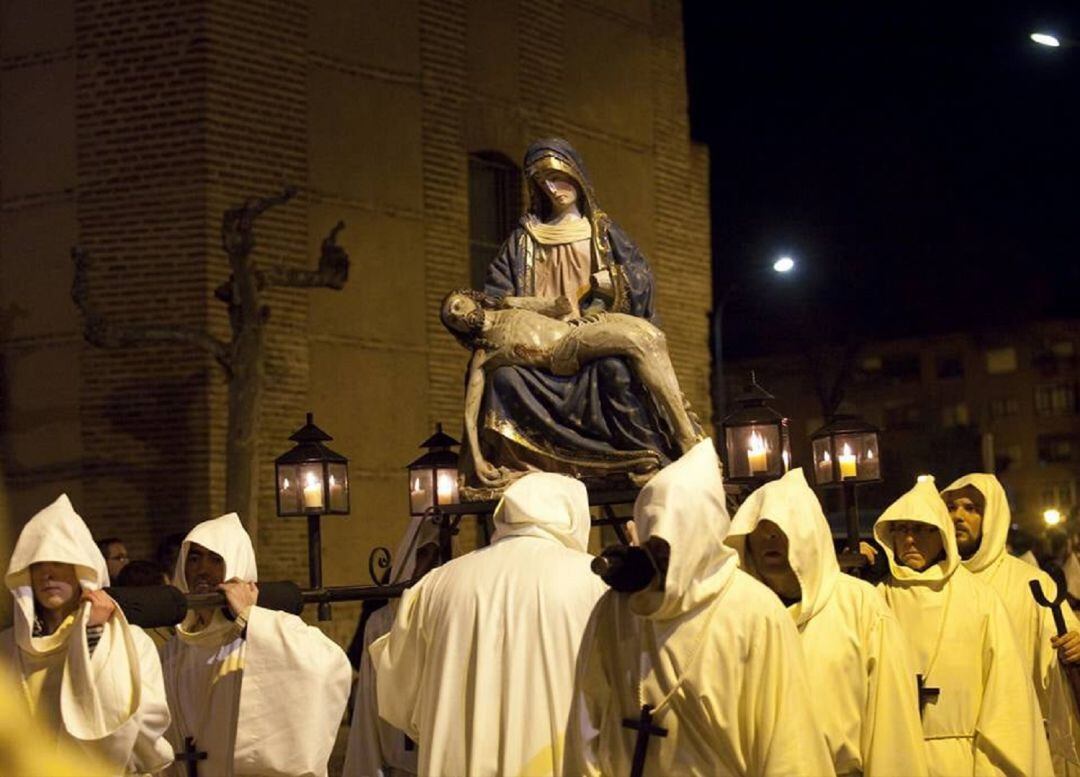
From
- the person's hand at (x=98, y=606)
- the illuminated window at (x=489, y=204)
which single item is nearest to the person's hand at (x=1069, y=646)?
the person's hand at (x=98, y=606)

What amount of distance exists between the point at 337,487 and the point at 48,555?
492 centimetres

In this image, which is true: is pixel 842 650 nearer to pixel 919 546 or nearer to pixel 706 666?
pixel 706 666

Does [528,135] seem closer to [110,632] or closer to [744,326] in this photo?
[110,632]

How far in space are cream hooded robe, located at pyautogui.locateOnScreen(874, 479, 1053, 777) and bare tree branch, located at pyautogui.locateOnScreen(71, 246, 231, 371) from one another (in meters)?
8.51

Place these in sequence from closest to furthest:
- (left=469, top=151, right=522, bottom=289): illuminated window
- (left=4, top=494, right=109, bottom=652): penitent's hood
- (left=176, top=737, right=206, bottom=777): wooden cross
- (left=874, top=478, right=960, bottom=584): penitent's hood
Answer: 1. (left=4, top=494, right=109, bottom=652): penitent's hood
2. (left=176, top=737, right=206, bottom=777): wooden cross
3. (left=874, top=478, right=960, bottom=584): penitent's hood
4. (left=469, top=151, right=522, bottom=289): illuminated window

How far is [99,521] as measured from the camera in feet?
60.7

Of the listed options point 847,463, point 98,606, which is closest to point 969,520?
point 847,463

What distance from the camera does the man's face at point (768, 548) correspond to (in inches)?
299

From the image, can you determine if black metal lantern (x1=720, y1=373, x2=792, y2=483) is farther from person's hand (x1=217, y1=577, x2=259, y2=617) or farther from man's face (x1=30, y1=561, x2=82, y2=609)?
man's face (x1=30, y1=561, x2=82, y2=609)

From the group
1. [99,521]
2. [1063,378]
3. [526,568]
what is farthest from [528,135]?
[1063,378]

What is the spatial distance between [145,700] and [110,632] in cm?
27

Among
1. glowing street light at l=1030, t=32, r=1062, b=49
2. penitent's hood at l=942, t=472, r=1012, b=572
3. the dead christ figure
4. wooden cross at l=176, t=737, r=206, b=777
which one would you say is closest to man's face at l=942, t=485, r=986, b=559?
penitent's hood at l=942, t=472, r=1012, b=572

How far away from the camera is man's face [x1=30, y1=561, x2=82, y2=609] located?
6996mm

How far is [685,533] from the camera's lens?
6035 millimetres
